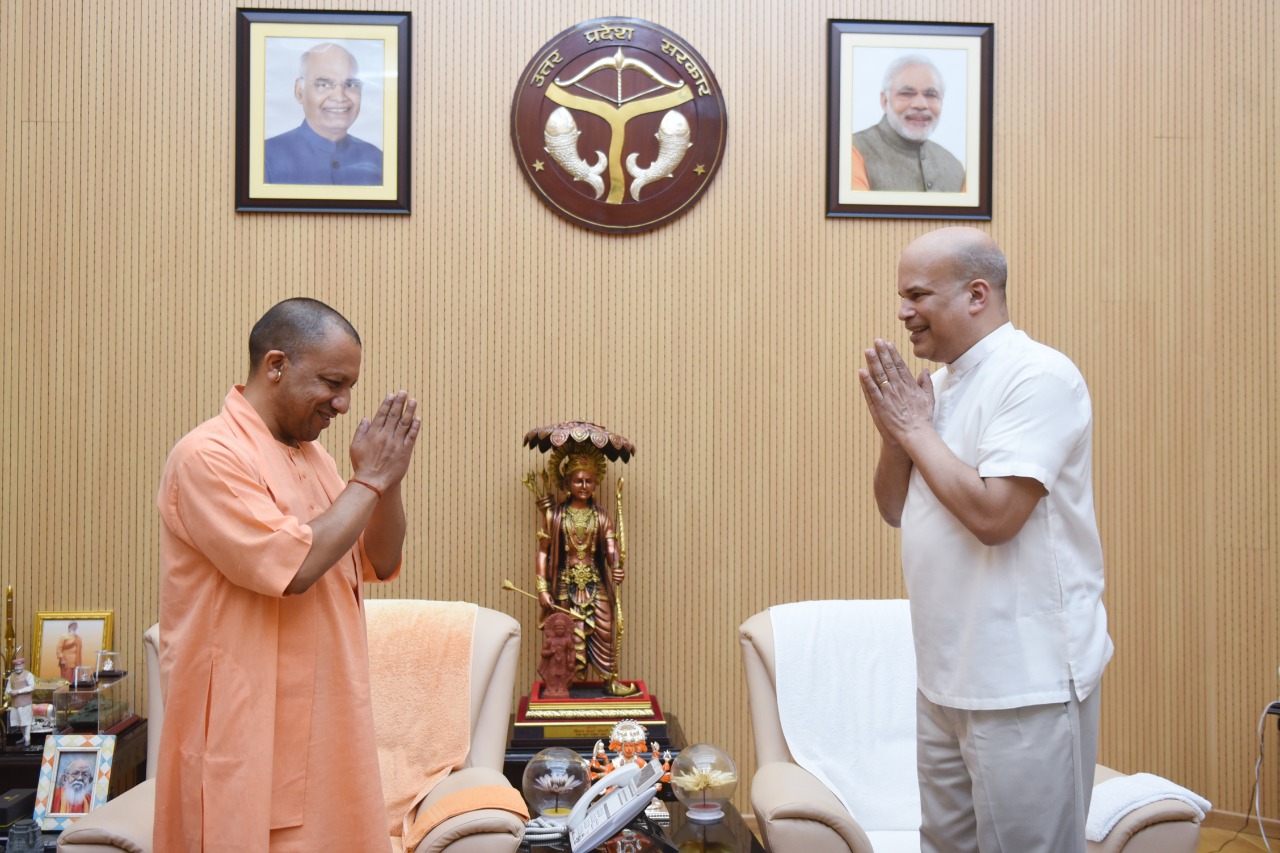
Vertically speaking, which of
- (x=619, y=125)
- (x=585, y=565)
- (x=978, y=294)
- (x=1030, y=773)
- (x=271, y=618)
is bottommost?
(x=1030, y=773)

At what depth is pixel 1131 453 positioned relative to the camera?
3820 mm

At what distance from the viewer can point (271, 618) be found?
1846mm

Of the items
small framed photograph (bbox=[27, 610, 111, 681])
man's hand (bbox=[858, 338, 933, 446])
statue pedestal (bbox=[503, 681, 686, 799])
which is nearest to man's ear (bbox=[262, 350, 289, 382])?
man's hand (bbox=[858, 338, 933, 446])

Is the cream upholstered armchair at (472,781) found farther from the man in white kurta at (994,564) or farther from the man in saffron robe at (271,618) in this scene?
the man in white kurta at (994,564)

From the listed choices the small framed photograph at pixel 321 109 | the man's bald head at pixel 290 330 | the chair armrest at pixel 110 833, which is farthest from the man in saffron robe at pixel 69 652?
the man's bald head at pixel 290 330

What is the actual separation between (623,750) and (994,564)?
1422 mm

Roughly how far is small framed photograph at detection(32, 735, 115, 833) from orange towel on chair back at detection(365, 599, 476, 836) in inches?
34.9

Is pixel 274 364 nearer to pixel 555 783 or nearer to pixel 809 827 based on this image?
pixel 555 783

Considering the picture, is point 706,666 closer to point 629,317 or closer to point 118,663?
point 629,317

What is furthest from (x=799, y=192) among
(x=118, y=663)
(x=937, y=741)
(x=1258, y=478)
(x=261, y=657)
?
(x=118, y=663)

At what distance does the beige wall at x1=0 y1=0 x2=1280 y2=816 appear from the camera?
363 centimetres

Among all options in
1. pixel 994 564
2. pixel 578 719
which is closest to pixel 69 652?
pixel 578 719

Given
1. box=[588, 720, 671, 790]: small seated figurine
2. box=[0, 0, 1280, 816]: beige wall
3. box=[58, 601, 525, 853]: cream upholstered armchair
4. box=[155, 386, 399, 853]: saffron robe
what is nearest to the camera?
box=[155, 386, 399, 853]: saffron robe

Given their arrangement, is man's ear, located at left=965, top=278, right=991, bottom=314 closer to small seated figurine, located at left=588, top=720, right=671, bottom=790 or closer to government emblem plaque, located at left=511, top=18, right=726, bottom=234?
small seated figurine, located at left=588, top=720, right=671, bottom=790
